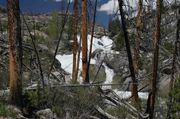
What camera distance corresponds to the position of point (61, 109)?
39.1ft

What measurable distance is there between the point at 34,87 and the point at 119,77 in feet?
82.9

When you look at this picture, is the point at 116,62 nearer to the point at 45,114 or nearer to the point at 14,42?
the point at 14,42

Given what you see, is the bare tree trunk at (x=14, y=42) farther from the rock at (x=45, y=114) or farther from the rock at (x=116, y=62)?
the rock at (x=116, y=62)

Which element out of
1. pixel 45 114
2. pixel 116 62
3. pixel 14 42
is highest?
pixel 14 42

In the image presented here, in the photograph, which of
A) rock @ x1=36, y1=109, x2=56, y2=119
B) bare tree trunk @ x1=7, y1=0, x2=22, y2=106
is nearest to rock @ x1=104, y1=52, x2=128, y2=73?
bare tree trunk @ x1=7, y1=0, x2=22, y2=106

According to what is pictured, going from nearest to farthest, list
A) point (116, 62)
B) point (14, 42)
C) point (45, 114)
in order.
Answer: point (45, 114), point (14, 42), point (116, 62)

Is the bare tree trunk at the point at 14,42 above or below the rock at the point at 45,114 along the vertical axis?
above

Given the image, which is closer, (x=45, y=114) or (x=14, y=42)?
(x=45, y=114)

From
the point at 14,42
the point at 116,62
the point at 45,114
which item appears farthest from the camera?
the point at 116,62

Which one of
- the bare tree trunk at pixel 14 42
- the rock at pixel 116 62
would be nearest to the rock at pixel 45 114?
the bare tree trunk at pixel 14 42

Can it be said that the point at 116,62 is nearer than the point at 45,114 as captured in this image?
No

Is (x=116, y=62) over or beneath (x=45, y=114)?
beneath

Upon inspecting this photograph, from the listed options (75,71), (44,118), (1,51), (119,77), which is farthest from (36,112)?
(119,77)

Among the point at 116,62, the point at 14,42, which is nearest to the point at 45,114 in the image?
the point at 14,42
